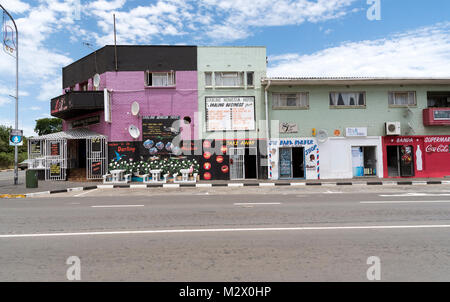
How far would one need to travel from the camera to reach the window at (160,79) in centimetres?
1802

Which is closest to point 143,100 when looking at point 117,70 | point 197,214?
point 117,70

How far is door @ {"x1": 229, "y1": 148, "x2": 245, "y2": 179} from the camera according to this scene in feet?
58.0

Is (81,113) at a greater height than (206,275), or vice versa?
(81,113)

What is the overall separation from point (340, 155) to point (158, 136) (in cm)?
1222

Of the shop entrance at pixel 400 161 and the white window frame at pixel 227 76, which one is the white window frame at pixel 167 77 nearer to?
the white window frame at pixel 227 76

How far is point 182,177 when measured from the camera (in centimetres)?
1677

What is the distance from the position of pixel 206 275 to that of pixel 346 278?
1725mm

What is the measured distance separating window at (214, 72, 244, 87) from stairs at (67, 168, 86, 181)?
11259mm

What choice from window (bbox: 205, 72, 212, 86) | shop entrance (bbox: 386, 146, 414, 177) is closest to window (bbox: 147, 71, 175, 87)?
window (bbox: 205, 72, 212, 86)

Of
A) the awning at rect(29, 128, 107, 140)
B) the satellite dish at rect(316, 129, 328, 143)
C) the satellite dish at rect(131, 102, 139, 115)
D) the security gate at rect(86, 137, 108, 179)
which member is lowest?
the security gate at rect(86, 137, 108, 179)

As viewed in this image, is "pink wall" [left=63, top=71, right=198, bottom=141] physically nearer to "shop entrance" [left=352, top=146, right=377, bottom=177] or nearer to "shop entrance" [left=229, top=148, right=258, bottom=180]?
"shop entrance" [left=229, top=148, right=258, bottom=180]

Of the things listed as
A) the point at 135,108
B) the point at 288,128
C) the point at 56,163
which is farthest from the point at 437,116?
the point at 56,163

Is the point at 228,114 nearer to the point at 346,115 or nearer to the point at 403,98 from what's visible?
the point at 346,115

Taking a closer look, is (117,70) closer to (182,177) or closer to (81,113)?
(81,113)
